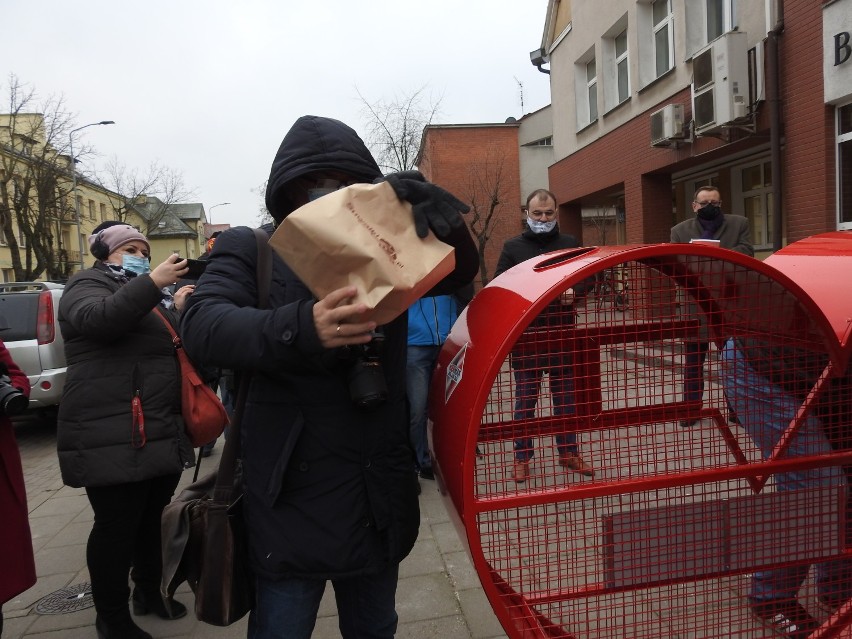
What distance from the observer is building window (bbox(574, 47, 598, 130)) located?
48.8 ft

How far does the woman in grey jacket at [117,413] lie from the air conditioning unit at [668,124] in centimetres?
966

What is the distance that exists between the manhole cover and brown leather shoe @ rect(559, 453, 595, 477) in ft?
8.90

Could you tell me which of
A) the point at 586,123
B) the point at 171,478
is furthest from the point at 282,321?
the point at 586,123

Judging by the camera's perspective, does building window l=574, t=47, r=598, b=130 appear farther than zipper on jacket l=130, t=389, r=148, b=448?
Yes

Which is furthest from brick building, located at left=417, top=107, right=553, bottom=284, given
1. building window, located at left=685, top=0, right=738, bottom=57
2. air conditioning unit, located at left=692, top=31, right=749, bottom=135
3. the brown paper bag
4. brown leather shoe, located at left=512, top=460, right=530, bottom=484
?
the brown paper bag

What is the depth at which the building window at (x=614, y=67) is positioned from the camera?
1332 cm

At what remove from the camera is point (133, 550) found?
2.83 metres

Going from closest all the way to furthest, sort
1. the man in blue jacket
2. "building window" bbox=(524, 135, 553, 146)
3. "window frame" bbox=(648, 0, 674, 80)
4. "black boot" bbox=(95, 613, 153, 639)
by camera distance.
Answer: "black boot" bbox=(95, 613, 153, 639), the man in blue jacket, "window frame" bbox=(648, 0, 674, 80), "building window" bbox=(524, 135, 553, 146)

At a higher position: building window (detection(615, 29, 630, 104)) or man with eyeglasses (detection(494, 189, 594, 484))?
building window (detection(615, 29, 630, 104))

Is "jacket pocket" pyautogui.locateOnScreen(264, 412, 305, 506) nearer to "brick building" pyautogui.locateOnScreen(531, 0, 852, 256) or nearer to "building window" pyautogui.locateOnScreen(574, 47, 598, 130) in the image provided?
"brick building" pyautogui.locateOnScreen(531, 0, 852, 256)

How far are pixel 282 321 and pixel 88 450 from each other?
166 centimetres

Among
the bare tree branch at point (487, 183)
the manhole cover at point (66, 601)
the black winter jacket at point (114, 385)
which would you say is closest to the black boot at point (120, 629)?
the manhole cover at point (66, 601)

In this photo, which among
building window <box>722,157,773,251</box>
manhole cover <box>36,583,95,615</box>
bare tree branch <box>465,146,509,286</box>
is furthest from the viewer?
bare tree branch <box>465,146,509,286</box>

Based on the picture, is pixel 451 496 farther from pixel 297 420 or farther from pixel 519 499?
pixel 297 420
